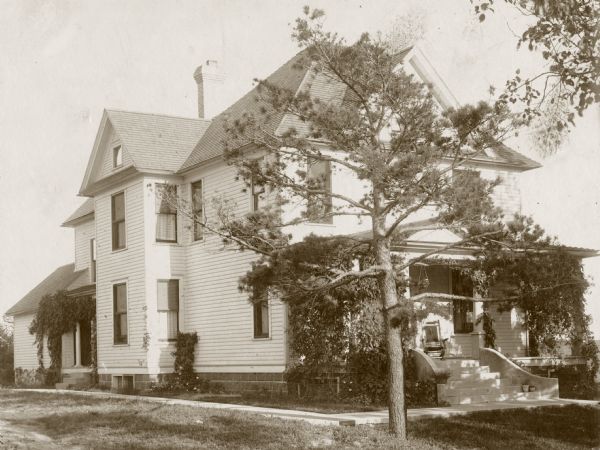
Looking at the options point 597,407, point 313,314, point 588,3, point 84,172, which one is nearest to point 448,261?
point 313,314

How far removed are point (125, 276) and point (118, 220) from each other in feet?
6.29

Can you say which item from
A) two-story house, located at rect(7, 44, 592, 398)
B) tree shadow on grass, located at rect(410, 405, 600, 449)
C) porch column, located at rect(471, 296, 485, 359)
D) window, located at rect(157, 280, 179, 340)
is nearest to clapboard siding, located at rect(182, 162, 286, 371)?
two-story house, located at rect(7, 44, 592, 398)

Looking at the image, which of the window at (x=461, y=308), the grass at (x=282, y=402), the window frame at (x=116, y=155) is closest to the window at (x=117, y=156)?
the window frame at (x=116, y=155)

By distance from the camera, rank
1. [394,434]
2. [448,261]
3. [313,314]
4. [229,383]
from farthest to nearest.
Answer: [229,383] → [448,261] → [313,314] → [394,434]

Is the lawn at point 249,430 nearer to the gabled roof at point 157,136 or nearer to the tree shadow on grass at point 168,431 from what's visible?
the tree shadow on grass at point 168,431

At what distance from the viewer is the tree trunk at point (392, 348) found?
45.7 ft

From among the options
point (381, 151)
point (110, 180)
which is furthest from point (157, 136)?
point (381, 151)

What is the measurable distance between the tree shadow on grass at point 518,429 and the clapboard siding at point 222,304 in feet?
22.0

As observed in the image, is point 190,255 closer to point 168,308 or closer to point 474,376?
point 168,308

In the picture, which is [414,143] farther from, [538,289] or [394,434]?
[394,434]

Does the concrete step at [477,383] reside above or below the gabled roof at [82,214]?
below

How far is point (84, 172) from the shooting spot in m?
28.8

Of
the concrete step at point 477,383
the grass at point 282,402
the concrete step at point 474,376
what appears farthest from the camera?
the concrete step at point 474,376

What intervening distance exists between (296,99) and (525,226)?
441 centimetres
